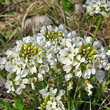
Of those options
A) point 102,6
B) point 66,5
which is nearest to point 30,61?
point 102,6

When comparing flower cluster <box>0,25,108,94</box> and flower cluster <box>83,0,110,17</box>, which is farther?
flower cluster <box>83,0,110,17</box>

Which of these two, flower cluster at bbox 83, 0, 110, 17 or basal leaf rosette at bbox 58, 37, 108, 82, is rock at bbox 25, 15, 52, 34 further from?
basal leaf rosette at bbox 58, 37, 108, 82

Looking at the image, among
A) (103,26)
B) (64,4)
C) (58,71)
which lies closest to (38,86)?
(58,71)

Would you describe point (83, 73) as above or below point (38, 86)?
above

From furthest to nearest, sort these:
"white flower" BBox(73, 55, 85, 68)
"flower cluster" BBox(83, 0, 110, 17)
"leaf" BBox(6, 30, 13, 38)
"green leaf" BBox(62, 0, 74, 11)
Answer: "leaf" BBox(6, 30, 13, 38)
"green leaf" BBox(62, 0, 74, 11)
"flower cluster" BBox(83, 0, 110, 17)
"white flower" BBox(73, 55, 85, 68)

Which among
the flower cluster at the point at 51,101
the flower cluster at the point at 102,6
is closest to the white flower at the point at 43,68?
the flower cluster at the point at 51,101

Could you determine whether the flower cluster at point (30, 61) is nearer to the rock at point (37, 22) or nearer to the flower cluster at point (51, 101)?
the flower cluster at point (51, 101)

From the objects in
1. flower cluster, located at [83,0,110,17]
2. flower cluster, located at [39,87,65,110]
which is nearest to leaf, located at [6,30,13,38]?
flower cluster, located at [83,0,110,17]

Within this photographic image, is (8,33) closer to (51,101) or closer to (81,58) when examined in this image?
(51,101)

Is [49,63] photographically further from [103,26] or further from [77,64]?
[103,26]
